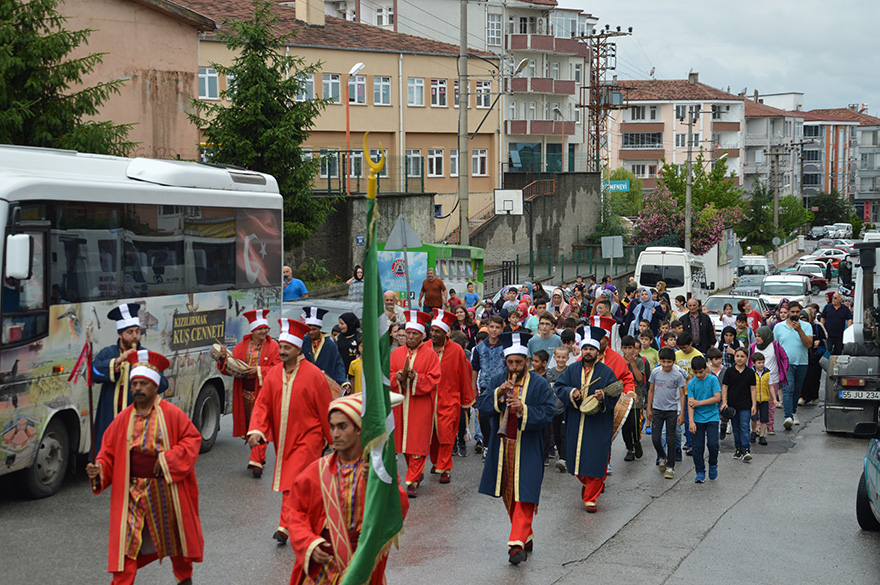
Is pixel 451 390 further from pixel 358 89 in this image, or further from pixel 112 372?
pixel 358 89

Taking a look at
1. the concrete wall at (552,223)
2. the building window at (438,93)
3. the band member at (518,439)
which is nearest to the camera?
the band member at (518,439)

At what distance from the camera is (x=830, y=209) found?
4449 inches

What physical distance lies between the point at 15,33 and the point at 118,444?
39.3 ft

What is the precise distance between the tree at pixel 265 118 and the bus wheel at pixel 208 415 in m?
14.2

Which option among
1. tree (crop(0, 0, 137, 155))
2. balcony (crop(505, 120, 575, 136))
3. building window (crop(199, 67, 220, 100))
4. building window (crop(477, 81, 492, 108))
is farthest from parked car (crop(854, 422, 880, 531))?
balcony (crop(505, 120, 575, 136))

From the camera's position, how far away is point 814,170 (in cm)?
13588

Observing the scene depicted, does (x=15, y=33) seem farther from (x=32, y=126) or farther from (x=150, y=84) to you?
(x=150, y=84)

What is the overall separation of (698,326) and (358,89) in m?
32.7

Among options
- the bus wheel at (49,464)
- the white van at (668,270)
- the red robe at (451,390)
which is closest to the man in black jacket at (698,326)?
the red robe at (451,390)

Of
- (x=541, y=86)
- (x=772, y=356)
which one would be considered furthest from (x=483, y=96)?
(x=772, y=356)

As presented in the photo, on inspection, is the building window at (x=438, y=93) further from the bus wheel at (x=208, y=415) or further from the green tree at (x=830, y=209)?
the green tree at (x=830, y=209)

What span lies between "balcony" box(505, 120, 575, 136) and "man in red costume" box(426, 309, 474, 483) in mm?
51460

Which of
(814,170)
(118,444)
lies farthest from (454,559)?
(814,170)

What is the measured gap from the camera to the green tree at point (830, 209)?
113 metres
